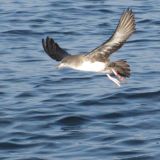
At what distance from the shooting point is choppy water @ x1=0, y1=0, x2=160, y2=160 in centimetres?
1287

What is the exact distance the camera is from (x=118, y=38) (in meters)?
11.3

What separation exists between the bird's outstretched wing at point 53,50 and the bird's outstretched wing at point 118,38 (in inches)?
24.5

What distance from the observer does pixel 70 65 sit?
11383 millimetres

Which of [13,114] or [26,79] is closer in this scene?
[13,114]

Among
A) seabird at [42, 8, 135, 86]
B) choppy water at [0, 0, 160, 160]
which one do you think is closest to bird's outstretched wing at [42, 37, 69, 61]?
seabird at [42, 8, 135, 86]

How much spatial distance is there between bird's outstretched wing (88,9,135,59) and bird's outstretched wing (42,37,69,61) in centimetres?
62

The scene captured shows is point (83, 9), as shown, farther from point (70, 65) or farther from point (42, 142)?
point (70, 65)

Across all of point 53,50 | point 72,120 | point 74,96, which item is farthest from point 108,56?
point 74,96

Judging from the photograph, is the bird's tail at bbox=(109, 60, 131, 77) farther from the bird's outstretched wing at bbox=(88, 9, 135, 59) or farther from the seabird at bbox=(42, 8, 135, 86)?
the bird's outstretched wing at bbox=(88, 9, 135, 59)

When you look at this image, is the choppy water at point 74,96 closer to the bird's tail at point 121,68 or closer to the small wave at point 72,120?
the small wave at point 72,120

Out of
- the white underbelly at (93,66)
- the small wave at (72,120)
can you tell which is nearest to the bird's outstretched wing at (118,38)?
the white underbelly at (93,66)

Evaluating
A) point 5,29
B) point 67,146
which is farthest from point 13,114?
point 5,29

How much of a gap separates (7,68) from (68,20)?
16.1 feet

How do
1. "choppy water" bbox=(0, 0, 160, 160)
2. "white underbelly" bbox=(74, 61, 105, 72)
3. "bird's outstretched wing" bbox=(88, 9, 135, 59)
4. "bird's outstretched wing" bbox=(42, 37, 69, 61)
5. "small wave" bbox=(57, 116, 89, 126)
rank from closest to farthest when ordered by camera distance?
"white underbelly" bbox=(74, 61, 105, 72)
"bird's outstretched wing" bbox=(88, 9, 135, 59)
"bird's outstretched wing" bbox=(42, 37, 69, 61)
"choppy water" bbox=(0, 0, 160, 160)
"small wave" bbox=(57, 116, 89, 126)
